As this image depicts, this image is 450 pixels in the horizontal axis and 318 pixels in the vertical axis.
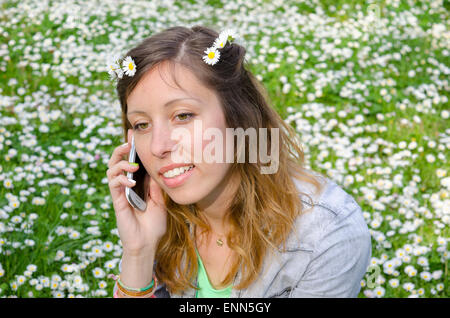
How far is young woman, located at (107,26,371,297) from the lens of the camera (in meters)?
1.97

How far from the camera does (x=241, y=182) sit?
2.29 metres

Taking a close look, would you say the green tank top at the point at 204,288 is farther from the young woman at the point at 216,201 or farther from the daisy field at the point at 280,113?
the daisy field at the point at 280,113

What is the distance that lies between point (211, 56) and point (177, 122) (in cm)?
30

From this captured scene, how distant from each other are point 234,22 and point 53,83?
96.4 inches

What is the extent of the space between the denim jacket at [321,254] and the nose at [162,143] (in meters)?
0.64

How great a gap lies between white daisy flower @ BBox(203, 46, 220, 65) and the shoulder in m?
0.67

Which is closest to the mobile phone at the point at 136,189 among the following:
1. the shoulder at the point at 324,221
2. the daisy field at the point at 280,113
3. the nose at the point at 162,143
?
the nose at the point at 162,143

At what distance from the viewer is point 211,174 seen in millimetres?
2002

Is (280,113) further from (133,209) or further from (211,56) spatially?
(211,56)

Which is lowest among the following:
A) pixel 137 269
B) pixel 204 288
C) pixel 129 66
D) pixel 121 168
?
pixel 204 288

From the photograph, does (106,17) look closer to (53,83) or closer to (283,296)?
(53,83)

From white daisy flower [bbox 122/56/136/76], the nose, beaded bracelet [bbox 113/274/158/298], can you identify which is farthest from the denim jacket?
white daisy flower [bbox 122/56/136/76]

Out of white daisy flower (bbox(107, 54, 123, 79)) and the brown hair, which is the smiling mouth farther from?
white daisy flower (bbox(107, 54, 123, 79))

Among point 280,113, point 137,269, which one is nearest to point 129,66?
point 137,269
